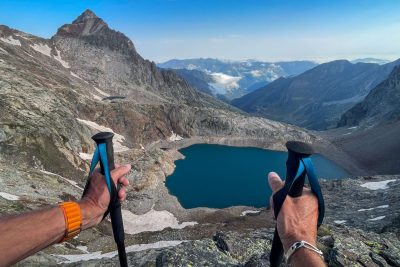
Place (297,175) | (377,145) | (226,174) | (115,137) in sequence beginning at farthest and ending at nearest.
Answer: (377,145)
(115,137)
(226,174)
(297,175)

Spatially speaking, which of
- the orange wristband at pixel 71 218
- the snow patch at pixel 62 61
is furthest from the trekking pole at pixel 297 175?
the snow patch at pixel 62 61

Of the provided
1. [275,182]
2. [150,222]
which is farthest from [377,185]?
[275,182]

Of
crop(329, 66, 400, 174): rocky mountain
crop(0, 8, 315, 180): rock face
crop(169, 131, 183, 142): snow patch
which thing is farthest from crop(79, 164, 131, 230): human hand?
crop(169, 131, 183, 142): snow patch

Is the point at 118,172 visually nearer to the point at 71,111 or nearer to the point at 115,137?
the point at 71,111

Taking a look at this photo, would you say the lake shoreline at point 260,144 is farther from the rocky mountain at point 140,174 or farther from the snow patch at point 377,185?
the snow patch at point 377,185

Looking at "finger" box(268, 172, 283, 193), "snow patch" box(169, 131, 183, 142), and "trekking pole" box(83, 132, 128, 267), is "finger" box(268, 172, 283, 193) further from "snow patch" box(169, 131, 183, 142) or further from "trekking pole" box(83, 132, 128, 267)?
"snow patch" box(169, 131, 183, 142)

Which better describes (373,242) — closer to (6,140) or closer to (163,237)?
(163,237)
